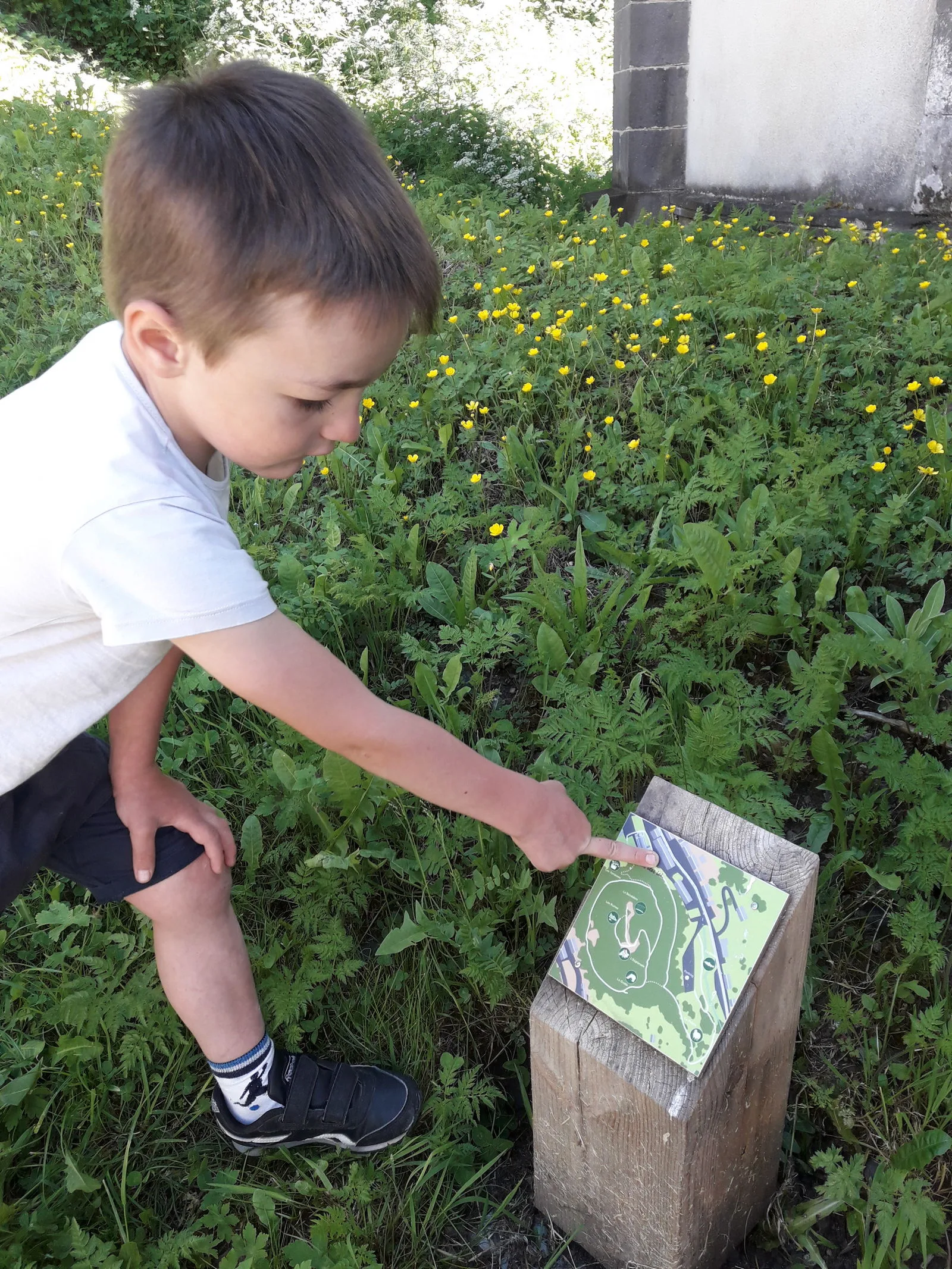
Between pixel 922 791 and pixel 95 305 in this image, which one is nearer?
pixel 922 791

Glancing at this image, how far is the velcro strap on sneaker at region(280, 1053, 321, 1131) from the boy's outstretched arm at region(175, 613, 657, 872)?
2.53 ft

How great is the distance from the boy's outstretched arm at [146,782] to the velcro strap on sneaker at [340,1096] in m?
0.48

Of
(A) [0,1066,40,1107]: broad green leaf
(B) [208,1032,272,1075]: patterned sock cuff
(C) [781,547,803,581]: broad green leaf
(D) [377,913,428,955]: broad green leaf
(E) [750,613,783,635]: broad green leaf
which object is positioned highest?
(C) [781,547,803,581]: broad green leaf

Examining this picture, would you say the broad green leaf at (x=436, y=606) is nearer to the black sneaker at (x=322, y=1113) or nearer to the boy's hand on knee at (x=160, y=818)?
the boy's hand on knee at (x=160, y=818)

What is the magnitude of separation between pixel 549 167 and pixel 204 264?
28.7 ft

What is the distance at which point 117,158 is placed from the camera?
1.14m

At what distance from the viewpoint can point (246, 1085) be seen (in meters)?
1.62

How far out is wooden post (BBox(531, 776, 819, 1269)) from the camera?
49.8 inches

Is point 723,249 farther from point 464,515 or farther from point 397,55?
point 397,55

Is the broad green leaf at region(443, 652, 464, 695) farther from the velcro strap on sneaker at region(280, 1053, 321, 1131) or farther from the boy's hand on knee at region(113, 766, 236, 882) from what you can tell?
the velcro strap on sneaker at region(280, 1053, 321, 1131)

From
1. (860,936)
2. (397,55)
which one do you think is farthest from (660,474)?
(397,55)

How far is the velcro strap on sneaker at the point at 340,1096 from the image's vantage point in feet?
5.43

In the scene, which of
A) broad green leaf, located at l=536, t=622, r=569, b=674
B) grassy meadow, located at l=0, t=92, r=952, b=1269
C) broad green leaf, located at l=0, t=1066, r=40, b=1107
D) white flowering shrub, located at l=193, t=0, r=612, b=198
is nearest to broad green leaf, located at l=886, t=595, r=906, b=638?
grassy meadow, located at l=0, t=92, r=952, b=1269

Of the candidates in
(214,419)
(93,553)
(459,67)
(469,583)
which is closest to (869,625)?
(469,583)
